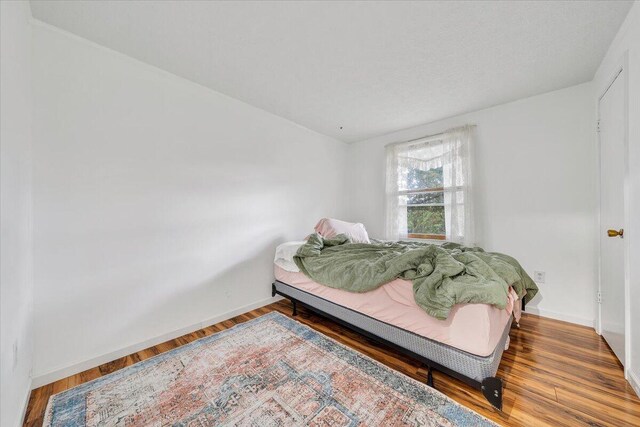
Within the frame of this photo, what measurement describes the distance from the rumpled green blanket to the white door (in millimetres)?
496

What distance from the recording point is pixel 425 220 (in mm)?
3439

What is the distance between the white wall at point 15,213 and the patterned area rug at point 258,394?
14.5 inches

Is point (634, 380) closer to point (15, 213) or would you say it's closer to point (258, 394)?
point (258, 394)

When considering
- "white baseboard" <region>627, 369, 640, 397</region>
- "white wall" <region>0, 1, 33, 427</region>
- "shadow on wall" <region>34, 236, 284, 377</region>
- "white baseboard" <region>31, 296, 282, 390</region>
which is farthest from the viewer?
"shadow on wall" <region>34, 236, 284, 377</region>

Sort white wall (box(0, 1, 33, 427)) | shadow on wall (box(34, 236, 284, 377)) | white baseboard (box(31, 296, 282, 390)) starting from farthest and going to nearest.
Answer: shadow on wall (box(34, 236, 284, 377))
white baseboard (box(31, 296, 282, 390))
white wall (box(0, 1, 33, 427))

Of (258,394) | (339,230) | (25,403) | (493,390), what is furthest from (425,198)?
(25,403)

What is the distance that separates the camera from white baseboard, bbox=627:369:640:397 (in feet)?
4.70

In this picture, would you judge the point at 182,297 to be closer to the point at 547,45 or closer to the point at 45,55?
the point at 45,55

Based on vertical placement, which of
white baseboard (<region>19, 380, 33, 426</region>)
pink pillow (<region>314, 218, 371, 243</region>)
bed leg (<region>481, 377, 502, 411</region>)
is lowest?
white baseboard (<region>19, 380, 33, 426</region>)

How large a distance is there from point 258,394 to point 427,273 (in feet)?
4.29

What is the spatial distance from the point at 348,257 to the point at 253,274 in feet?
4.08

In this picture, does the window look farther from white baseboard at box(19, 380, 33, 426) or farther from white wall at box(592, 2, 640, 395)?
white baseboard at box(19, 380, 33, 426)

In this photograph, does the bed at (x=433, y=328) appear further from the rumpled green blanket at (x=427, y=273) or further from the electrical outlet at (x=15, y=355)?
the electrical outlet at (x=15, y=355)

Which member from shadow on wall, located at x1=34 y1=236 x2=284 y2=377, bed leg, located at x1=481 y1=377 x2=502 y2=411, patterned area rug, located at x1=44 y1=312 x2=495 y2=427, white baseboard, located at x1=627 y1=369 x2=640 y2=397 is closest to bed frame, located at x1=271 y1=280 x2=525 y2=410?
bed leg, located at x1=481 y1=377 x2=502 y2=411
